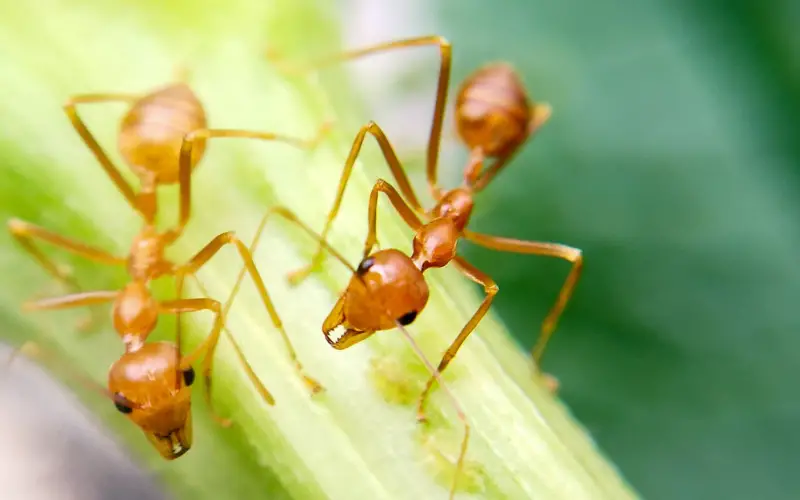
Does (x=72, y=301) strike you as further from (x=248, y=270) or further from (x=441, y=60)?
(x=441, y=60)

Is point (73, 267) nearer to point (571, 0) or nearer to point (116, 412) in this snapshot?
point (116, 412)

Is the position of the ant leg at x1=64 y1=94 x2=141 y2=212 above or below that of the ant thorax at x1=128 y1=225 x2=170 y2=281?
above

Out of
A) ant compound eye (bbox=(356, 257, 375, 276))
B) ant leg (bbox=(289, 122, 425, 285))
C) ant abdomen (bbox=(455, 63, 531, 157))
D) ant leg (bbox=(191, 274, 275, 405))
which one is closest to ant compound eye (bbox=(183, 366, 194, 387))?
ant leg (bbox=(191, 274, 275, 405))

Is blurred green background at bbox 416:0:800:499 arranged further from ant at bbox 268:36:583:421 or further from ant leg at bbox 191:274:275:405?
ant leg at bbox 191:274:275:405

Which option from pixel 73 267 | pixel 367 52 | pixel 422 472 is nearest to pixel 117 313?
pixel 73 267

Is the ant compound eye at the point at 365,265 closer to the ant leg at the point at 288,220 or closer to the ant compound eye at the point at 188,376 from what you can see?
the ant leg at the point at 288,220

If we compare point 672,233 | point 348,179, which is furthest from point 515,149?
point 348,179
